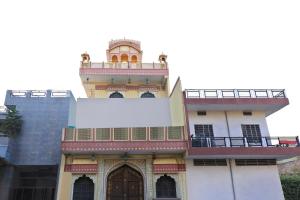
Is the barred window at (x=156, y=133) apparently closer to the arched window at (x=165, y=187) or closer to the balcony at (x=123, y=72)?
the arched window at (x=165, y=187)

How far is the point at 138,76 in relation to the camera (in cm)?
2470

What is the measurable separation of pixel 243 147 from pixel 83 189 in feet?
34.9

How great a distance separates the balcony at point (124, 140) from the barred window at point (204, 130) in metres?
1.93

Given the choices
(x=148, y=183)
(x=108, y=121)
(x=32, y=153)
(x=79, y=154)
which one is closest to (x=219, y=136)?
(x=148, y=183)

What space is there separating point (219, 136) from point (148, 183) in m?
5.98

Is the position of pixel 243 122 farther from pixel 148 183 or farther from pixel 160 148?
pixel 148 183

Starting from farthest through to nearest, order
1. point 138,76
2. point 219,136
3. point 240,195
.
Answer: point 138,76 → point 219,136 → point 240,195

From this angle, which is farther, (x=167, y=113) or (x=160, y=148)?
(x=167, y=113)

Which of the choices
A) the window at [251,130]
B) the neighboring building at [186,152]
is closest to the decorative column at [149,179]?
the neighboring building at [186,152]

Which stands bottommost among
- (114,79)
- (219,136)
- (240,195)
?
(240,195)

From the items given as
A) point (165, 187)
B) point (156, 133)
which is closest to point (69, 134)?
point (156, 133)

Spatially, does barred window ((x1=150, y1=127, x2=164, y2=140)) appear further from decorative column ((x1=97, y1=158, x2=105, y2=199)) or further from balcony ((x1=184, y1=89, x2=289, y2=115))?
decorative column ((x1=97, y1=158, x2=105, y2=199))

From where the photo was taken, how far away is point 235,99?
722 inches

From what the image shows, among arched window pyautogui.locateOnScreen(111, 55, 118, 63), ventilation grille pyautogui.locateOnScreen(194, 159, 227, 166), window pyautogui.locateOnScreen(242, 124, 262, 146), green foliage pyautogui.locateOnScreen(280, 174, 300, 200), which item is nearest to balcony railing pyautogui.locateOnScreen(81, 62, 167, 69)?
arched window pyautogui.locateOnScreen(111, 55, 118, 63)
